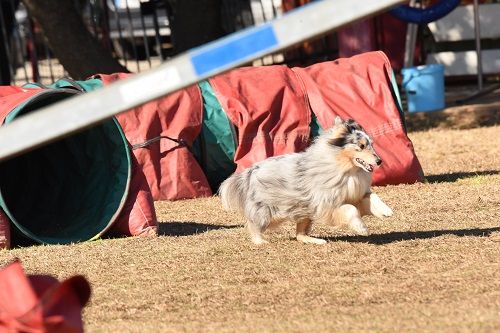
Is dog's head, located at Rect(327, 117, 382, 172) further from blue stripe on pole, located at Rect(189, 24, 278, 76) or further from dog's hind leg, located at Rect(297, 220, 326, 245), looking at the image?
blue stripe on pole, located at Rect(189, 24, 278, 76)

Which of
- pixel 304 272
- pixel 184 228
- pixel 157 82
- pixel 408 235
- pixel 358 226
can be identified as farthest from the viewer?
pixel 184 228

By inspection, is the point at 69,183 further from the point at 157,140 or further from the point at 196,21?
the point at 196,21

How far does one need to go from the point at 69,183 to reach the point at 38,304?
4.87m

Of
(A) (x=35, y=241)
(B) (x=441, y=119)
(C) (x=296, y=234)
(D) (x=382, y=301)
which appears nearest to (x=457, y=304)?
(D) (x=382, y=301)

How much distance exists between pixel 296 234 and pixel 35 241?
1950mm

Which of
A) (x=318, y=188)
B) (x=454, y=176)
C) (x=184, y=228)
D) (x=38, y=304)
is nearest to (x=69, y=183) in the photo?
(x=184, y=228)

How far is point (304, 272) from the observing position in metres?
6.34

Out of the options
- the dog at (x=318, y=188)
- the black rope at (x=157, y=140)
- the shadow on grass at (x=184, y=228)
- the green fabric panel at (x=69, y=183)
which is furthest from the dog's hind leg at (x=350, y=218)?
the black rope at (x=157, y=140)

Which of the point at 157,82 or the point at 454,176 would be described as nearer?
the point at 157,82

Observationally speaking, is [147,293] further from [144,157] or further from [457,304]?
[144,157]

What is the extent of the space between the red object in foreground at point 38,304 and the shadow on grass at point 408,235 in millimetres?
3166

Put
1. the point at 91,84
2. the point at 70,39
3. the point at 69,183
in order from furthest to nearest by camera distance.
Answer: the point at 70,39
the point at 91,84
the point at 69,183

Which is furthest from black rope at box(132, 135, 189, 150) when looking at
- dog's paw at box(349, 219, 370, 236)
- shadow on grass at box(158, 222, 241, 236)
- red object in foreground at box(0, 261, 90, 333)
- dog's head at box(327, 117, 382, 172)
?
red object in foreground at box(0, 261, 90, 333)

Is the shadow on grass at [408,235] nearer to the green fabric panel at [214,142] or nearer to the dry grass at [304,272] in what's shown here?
the dry grass at [304,272]
